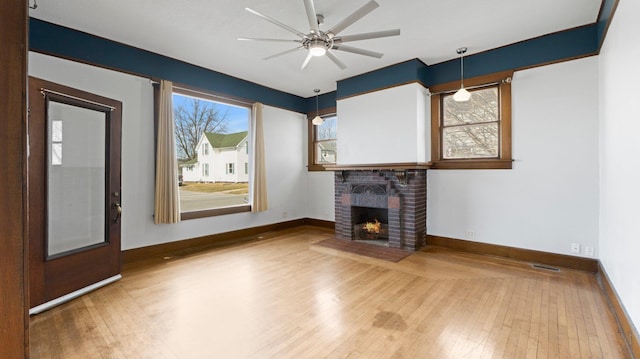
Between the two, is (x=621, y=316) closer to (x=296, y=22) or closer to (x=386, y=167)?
(x=386, y=167)

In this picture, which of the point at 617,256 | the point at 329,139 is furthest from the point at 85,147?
the point at 617,256

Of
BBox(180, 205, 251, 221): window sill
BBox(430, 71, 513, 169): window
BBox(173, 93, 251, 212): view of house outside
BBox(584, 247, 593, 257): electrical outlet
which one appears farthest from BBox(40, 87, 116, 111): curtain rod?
BBox(584, 247, 593, 257): electrical outlet

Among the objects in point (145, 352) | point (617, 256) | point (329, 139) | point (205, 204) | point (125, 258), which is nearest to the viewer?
point (145, 352)

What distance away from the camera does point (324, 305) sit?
9.11 ft

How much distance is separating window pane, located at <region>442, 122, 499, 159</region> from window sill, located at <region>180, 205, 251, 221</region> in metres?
3.86

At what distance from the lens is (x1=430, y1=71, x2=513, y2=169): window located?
13.6 feet

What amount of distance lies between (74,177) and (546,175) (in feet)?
19.2

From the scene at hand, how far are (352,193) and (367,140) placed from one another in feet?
3.40

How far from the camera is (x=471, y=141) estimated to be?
4516 mm

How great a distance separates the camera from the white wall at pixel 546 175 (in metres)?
3.55

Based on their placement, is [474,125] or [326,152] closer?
[474,125]

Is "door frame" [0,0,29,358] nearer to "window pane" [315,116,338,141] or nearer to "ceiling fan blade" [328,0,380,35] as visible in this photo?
"ceiling fan blade" [328,0,380,35]

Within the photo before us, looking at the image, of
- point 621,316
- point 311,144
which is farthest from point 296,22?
point 621,316

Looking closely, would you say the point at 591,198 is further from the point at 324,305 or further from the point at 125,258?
the point at 125,258
